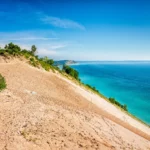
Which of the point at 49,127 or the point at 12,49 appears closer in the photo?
the point at 49,127

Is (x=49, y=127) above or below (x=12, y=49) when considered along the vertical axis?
below

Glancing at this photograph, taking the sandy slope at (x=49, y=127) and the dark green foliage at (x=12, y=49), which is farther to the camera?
the dark green foliage at (x=12, y=49)

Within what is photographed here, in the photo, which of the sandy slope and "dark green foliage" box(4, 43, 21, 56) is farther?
"dark green foliage" box(4, 43, 21, 56)

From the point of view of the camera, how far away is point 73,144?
13289 mm

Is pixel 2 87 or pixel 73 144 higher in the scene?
pixel 2 87

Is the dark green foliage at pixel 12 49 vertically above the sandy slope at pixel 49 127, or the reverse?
the dark green foliage at pixel 12 49

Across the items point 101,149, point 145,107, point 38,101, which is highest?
point 38,101

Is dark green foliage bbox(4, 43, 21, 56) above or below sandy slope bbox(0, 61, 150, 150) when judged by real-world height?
above

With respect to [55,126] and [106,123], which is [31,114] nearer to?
[55,126]

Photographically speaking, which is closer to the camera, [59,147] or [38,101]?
[59,147]

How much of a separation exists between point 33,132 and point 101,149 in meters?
4.48

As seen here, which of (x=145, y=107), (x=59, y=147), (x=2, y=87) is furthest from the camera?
(x=145, y=107)

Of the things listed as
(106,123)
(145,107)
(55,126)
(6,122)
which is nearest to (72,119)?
(55,126)

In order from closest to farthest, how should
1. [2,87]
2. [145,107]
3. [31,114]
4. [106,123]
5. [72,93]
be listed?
1. [31,114]
2. [106,123]
3. [2,87]
4. [72,93]
5. [145,107]
